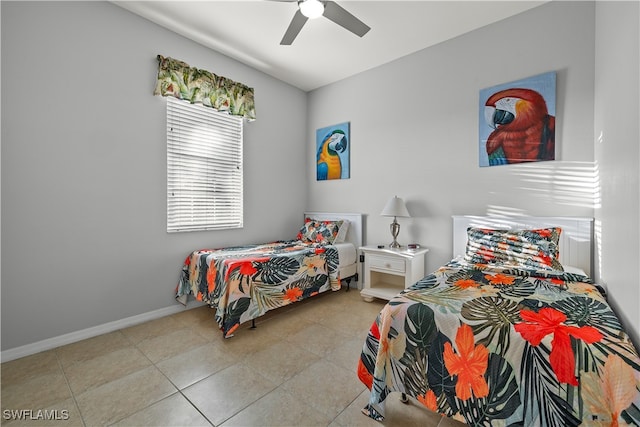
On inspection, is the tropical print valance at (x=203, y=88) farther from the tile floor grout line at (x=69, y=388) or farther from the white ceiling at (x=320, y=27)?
the tile floor grout line at (x=69, y=388)

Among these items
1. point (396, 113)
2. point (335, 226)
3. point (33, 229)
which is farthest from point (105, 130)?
point (396, 113)

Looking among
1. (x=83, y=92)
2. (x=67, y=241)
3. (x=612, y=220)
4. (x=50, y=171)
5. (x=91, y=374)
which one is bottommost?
(x=91, y=374)

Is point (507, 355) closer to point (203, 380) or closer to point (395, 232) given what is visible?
point (203, 380)

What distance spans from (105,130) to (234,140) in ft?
4.35

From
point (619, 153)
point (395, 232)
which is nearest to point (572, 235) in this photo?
point (619, 153)

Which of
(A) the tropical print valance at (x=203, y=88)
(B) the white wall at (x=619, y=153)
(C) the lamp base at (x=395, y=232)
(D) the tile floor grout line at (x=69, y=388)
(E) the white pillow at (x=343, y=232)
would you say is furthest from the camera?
(E) the white pillow at (x=343, y=232)

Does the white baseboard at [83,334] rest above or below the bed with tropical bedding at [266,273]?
below

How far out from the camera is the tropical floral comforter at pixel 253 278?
7.93ft

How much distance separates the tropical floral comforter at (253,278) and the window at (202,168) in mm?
410

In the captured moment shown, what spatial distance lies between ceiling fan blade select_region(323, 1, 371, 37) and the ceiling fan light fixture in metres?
0.05

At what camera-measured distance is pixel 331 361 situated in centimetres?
203

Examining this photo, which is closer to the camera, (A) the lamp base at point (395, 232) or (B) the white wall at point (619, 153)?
(B) the white wall at point (619, 153)

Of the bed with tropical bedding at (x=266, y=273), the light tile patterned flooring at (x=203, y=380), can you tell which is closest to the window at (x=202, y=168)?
the bed with tropical bedding at (x=266, y=273)

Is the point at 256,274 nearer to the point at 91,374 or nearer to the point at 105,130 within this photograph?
the point at 91,374
